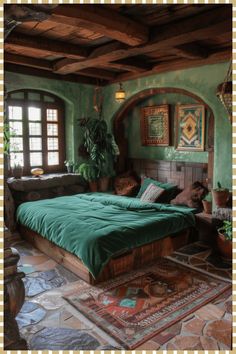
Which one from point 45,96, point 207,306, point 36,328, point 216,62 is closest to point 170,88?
point 216,62

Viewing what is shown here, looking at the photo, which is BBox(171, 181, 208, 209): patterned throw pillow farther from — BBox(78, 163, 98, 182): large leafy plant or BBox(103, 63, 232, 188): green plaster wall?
BBox(78, 163, 98, 182): large leafy plant

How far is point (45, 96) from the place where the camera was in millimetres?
6211

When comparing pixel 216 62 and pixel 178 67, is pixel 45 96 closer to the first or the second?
pixel 178 67

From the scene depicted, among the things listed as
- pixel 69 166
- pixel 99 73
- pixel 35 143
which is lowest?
pixel 69 166

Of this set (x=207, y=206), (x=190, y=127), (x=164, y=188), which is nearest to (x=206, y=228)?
(x=207, y=206)

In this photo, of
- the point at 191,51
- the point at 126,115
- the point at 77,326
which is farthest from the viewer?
the point at 126,115

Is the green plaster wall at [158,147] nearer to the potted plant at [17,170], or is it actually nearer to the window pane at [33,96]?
the window pane at [33,96]

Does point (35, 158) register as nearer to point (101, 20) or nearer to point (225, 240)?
point (101, 20)

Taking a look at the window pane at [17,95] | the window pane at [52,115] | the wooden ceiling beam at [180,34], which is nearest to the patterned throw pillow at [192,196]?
the wooden ceiling beam at [180,34]

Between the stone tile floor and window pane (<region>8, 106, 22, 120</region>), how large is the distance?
324 centimetres

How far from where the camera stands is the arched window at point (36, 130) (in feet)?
18.9

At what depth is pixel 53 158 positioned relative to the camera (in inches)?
254

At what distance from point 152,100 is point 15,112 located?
265 centimetres

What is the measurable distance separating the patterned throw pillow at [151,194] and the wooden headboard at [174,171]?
53 cm
